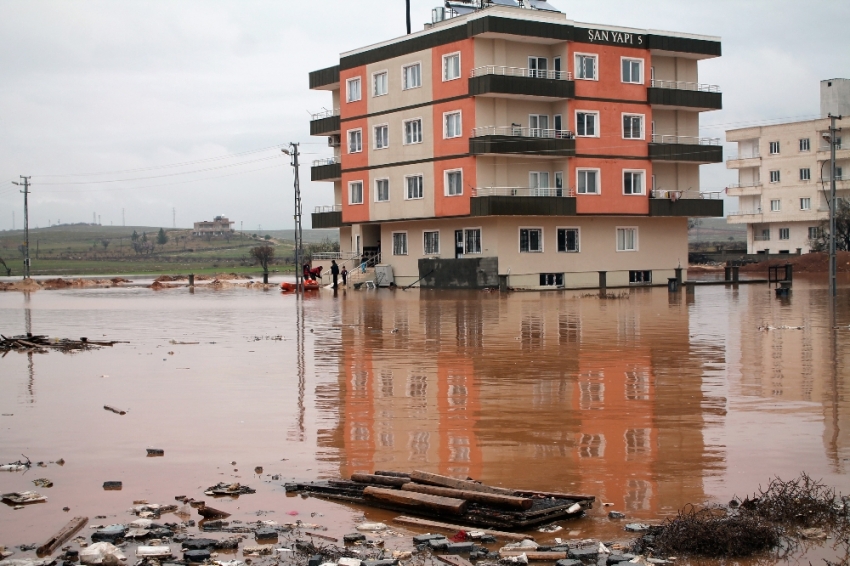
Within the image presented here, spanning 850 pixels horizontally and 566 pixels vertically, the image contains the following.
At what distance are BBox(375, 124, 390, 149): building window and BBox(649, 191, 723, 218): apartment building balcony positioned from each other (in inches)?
677

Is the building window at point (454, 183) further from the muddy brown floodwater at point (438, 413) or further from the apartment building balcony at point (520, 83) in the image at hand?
the muddy brown floodwater at point (438, 413)

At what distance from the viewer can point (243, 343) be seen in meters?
26.4

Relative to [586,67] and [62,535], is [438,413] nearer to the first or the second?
[62,535]

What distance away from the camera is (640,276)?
63.5 metres

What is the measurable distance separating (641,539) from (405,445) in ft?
15.4

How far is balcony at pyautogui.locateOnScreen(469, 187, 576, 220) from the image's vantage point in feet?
183

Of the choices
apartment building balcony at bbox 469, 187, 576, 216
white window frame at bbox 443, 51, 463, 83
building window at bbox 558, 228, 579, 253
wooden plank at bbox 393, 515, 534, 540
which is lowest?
wooden plank at bbox 393, 515, 534, 540

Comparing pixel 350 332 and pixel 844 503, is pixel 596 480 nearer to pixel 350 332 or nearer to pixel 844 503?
pixel 844 503

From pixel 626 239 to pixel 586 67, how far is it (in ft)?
36.9

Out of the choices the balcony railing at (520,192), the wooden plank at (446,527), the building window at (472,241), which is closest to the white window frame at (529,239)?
the balcony railing at (520,192)

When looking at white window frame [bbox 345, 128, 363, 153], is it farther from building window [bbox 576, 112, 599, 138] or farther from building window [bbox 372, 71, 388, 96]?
building window [bbox 576, 112, 599, 138]

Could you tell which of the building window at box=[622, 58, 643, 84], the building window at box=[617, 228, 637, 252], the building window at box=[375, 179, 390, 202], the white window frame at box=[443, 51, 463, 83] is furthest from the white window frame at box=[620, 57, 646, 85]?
the building window at box=[375, 179, 390, 202]

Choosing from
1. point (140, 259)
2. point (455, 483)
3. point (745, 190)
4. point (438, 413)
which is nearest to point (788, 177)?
point (745, 190)

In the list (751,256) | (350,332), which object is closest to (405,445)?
(350,332)
